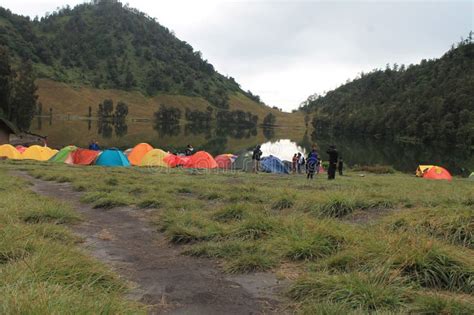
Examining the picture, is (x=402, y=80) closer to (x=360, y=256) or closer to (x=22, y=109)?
(x=22, y=109)

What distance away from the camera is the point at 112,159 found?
29.8m

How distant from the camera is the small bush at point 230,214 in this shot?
28.3 feet

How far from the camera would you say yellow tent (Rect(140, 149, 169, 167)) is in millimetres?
30994

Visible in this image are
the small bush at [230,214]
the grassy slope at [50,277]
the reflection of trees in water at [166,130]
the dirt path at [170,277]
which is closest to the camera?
the grassy slope at [50,277]

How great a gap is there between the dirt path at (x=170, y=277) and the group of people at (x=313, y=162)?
14.9 m

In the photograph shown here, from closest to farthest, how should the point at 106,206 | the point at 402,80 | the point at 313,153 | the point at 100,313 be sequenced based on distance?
the point at 100,313
the point at 106,206
the point at 313,153
the point at 402,80

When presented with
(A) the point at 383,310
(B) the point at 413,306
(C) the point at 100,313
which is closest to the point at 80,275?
(C) the point at 100,313

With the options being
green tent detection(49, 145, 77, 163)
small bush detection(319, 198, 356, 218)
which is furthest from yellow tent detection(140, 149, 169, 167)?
small bush detection(319, 198, 356, 218)

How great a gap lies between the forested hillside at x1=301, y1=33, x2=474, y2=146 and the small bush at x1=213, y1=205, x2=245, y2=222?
308ft

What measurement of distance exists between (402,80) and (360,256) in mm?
195099

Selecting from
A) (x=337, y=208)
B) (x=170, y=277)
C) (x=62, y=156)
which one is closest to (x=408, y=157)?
(x=62, y=156)

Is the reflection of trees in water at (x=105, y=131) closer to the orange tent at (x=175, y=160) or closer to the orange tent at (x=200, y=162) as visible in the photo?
the orange tent at (x=175, y=160)

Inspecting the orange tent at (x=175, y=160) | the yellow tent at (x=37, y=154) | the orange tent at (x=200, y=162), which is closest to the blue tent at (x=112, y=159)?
the orange tent at (x=175, y=160)

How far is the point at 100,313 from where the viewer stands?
3611 millimetres
